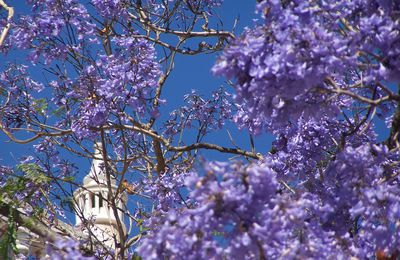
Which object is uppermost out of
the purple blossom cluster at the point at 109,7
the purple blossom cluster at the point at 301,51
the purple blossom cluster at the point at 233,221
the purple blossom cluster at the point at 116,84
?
the purple blossom cluster at the point at 109,7

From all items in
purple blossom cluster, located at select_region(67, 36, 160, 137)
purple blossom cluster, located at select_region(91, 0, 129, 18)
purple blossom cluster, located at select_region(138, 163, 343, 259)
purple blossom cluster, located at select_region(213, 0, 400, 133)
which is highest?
purple blossom cluster, located at select_region(91, 0, 129, 18)

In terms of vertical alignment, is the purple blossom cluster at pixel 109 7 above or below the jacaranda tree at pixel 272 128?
above

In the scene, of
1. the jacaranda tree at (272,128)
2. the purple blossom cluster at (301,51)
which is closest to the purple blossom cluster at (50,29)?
the jacaranda tree at (272,128)

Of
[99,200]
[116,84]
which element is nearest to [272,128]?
[116,84]

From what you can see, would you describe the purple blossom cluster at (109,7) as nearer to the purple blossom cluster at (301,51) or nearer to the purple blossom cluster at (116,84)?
the purple blossom cluster at (116,84)

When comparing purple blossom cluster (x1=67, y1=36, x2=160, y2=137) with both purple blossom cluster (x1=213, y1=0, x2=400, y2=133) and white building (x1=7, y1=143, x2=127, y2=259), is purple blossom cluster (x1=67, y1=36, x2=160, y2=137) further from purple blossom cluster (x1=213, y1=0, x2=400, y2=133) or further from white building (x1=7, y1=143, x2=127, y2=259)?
purple blossom cluster (x1=213, y1=0, x2=400, y2=133)

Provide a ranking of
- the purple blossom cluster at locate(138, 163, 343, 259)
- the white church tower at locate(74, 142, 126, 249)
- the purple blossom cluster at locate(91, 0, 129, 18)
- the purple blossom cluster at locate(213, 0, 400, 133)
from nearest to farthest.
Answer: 1. the purple blossom cluster at locate(138, 163, 343, 259)
2. the purple blossom cluster at locate(213, 0, 400, 133)
3. the white church tower at locate(74, 142, 126, 249)
4. the purple blossom cluster at locate(91, 0, 129, 18)

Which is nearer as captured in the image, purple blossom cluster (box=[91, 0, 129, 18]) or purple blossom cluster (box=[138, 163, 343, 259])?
purple blossom cluster (box=[138, 163, 343, 259])

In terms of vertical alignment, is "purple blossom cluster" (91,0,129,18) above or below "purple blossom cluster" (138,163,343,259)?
above

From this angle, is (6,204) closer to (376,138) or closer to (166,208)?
(166,208)

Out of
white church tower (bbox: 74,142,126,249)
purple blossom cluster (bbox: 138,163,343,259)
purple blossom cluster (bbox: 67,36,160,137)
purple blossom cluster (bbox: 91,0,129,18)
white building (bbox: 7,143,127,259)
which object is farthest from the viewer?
purple blossom cluster (bbox: 91,0,129,18)

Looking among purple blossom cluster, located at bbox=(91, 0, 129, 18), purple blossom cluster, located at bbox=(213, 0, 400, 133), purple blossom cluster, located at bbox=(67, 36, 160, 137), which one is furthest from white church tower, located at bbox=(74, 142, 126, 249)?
purple blossom cluster, located at bbox=(213, 0, 400, 133)

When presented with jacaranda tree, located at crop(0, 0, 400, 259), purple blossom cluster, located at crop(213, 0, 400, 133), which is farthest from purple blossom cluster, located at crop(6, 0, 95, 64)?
purple blossom cluster, located at crop(213, 0, 400, 133)

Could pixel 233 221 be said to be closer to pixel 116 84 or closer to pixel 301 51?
pixel 301 51
